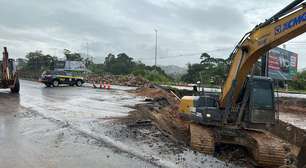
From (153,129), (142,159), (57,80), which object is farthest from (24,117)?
(57,80)

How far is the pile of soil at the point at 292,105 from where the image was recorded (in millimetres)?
22188

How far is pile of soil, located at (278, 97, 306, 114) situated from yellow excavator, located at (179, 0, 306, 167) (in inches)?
570

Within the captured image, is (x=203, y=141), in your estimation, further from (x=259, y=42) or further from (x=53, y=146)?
(x=53, y=146)

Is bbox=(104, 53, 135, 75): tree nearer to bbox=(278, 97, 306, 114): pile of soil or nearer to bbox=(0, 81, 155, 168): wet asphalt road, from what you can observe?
bbox=(278, 97, 306, 114): pile of soil

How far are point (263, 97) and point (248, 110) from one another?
0.56 metres

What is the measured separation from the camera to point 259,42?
798cm

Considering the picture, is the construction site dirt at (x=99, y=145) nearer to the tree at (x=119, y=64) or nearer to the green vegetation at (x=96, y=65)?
the green vegetation at (x=96, y=65)

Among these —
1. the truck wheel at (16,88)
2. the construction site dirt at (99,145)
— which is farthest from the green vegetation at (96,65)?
the construction site dirt at (99,145)

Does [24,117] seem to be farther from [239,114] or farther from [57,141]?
[239,114]

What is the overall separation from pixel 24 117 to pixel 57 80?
23.7 m

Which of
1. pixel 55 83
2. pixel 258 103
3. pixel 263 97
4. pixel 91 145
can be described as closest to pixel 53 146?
pixel 91 145

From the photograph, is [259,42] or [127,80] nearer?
[259,42]

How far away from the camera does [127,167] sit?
6363mm

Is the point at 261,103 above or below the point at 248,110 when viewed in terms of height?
above
